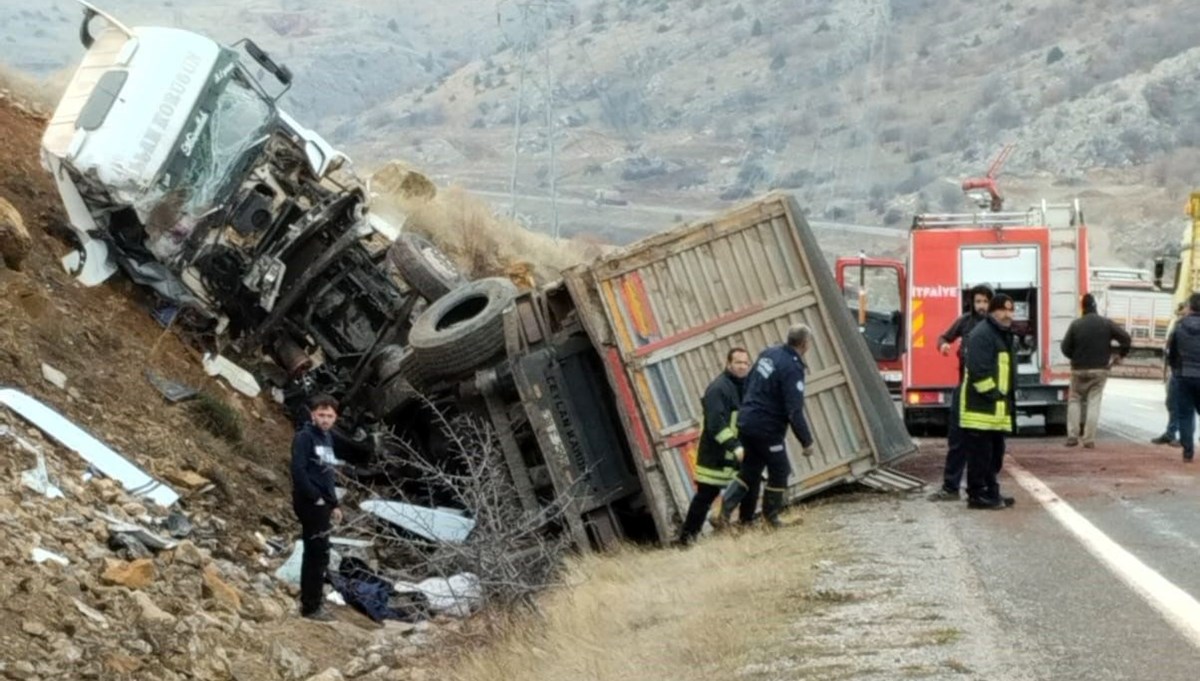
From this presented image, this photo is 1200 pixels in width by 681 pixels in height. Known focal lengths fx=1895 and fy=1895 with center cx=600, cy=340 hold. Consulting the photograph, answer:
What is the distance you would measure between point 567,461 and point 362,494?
2.90m

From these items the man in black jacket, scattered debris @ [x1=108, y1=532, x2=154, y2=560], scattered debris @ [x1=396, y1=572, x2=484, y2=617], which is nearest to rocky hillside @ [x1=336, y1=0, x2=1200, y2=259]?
the man in black jacket

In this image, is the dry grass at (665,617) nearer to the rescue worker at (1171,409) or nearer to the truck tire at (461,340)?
the truck tire at (461,340)

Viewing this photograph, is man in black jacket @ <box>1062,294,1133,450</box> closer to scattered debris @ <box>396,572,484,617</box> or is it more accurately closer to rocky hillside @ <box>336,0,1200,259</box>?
scattered debris @ <box>396,572,484,617</box>

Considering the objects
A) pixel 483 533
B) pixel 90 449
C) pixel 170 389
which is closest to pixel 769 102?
pixel 170 389

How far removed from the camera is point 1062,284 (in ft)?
65.9

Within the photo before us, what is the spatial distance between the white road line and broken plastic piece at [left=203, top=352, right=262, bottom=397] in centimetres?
717

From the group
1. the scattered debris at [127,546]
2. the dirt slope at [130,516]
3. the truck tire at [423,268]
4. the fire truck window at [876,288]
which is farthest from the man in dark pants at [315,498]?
the fire truck window at [876,288]

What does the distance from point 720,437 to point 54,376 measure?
519cm

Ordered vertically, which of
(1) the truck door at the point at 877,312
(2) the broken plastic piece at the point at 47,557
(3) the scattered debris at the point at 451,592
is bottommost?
(1) the truck door at the point at 877,312

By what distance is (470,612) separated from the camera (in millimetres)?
11883

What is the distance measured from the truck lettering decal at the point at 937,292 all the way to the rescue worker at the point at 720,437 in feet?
28.2

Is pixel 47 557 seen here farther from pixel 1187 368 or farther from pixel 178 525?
pixel 1187 368

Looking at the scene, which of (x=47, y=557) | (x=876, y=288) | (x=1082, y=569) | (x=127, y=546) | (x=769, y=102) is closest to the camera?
(x=1082, y=569)

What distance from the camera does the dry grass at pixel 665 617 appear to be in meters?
8.48
